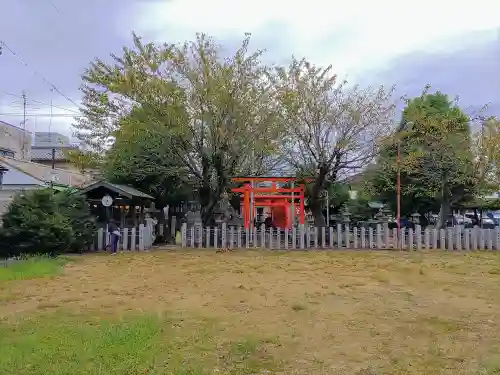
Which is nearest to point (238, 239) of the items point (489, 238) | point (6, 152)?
Result: point (489, 238)

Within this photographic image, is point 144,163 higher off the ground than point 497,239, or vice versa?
point 144,163

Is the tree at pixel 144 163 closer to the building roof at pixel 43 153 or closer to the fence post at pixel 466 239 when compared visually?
the fence post at pixel 466 239

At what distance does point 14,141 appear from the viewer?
34.8 metres

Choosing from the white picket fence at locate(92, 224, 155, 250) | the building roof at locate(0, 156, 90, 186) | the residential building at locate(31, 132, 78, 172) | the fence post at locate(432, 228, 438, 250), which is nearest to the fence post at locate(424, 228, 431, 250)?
the fence post at locate(432, 228, 438, 250)

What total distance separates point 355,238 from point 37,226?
1156 centimetres

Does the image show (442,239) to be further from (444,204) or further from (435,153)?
(435,153)

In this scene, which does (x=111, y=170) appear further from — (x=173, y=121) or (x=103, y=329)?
(x=103, y=329)

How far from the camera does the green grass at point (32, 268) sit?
10.9m

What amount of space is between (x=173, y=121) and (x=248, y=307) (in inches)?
453

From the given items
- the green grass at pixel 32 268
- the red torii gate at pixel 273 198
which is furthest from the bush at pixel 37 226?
the red torii gate at pixel 273 198

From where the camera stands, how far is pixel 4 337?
5758 mm

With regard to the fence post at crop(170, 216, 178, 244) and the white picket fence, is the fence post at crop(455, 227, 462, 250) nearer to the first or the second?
the white picket fence

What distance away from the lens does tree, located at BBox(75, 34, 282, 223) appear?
1828 cm

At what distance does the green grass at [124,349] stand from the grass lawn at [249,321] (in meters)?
0.01
